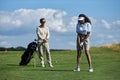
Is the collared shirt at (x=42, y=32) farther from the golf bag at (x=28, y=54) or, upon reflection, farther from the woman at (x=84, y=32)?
the woman at (x=84, y=32)

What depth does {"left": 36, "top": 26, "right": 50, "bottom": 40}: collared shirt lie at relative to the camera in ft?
68.1

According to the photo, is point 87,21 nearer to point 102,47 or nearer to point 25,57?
point 25,57

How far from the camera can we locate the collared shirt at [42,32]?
20.8 meters

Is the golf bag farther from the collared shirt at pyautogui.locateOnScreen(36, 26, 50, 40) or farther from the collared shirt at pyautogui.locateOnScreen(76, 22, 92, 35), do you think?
the collared shirt at pyautogui.locateOnScreen(76, 22, 92, 35)

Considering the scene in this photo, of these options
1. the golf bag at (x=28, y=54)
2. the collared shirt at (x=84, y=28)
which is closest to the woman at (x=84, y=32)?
the collared shirt at (x=84, y=28)

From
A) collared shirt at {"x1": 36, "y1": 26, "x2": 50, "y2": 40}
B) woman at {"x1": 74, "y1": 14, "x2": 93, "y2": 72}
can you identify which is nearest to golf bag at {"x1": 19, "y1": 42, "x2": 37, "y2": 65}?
collared shirt at {"x1": 36, "y1": 26, "x2": 50, "y2": 40}

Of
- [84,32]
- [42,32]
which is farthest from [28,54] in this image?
[84,32]

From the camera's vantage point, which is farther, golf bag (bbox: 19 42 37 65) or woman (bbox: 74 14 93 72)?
golf bag (bbox: 19 42 37 65)

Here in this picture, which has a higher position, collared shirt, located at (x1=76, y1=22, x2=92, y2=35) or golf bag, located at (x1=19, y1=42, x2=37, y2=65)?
collared shirt, located at (x1=76, y1=22, x2=92, y2=35)

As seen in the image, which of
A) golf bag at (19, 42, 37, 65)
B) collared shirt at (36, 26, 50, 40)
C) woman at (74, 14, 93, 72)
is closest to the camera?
A: woman at (74, 14, 93, 72)

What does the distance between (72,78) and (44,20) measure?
634cm

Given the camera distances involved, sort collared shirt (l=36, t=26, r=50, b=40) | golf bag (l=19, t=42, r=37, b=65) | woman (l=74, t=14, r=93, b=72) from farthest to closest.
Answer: golf bag (l=19, t=42, r=37, b=65)
collared shirt (l=36, t=26, r=50, b=40)
woman (l=74, t=14, r=93, b=72)

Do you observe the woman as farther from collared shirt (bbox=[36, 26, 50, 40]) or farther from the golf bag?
the golf bag

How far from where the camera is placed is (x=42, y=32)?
20.8 m
